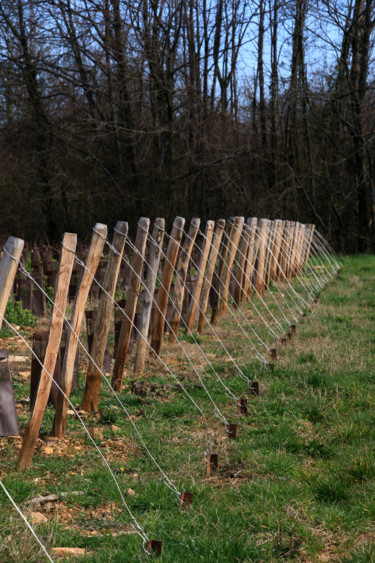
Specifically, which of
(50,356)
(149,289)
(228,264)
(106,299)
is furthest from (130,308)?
(228,264)

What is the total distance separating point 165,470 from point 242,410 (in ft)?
3.94

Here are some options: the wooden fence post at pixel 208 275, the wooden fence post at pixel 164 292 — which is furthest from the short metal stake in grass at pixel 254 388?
the wooden fence post at pixel 208 275

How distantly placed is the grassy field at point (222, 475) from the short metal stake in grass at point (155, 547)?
0.03 m

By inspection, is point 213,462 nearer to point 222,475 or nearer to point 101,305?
point 222,475

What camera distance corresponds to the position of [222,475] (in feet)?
12.1

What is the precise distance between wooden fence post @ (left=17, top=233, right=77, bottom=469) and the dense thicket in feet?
45.4

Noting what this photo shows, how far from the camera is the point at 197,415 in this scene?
4766 millimetres

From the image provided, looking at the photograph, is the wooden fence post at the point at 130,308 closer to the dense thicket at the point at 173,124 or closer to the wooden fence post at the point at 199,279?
the wooden fence post at the point at 199,279

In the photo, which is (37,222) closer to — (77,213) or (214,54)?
(77,213)

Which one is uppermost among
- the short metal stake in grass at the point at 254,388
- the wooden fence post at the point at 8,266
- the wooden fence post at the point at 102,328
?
the wooden fence post at the point at 8,266

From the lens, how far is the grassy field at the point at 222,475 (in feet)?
9.30

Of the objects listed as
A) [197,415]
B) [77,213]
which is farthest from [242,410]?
[77,213]

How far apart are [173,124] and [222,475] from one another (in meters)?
16.2

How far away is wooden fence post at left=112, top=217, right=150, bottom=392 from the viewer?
530 cm
